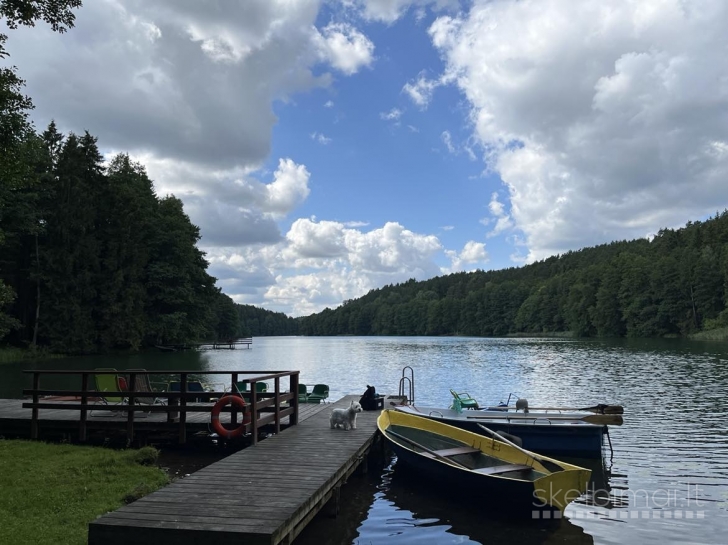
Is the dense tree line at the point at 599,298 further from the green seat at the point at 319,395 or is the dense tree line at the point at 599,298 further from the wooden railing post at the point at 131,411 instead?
the wooden railing post at the point at 131,411

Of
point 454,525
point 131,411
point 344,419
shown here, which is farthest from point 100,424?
point 454,525

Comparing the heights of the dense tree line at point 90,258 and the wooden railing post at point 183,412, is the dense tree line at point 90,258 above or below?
above

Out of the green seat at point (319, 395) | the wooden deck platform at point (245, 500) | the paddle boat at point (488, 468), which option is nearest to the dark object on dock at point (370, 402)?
the green seat at point (319, 395)

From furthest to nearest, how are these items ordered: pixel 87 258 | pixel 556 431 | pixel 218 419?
1. pixel 87 258
2. pixel 556 431
3. pixel 218 419

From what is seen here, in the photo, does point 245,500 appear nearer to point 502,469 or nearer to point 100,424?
point 502,469

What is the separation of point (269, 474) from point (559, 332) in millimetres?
114670

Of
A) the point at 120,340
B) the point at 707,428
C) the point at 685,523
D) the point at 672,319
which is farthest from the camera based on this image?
the point at 672,319

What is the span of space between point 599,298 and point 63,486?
98.6 m

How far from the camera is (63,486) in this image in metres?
8.17

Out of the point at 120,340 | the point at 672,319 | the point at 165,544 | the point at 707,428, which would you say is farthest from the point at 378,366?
the point at 672,319

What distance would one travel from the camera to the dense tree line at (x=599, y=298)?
8075 cm

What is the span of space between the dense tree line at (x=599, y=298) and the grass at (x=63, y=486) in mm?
79618

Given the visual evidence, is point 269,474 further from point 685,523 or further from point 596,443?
point 596,443

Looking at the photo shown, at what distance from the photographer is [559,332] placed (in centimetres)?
11369
